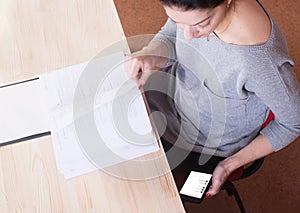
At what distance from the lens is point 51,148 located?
84 centimetres

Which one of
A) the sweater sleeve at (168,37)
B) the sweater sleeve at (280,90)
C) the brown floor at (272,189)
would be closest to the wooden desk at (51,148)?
the sweater sleeve at (168,37)

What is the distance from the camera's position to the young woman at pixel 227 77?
31.3 inches

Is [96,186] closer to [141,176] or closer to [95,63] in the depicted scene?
[141,176]

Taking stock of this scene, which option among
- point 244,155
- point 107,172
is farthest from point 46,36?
point 244,155

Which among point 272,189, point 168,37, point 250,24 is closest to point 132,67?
point 168,37

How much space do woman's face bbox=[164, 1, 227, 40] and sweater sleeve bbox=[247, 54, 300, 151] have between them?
0.13 meters

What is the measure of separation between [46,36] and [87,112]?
0.25m

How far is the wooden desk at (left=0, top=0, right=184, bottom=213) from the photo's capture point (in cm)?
79

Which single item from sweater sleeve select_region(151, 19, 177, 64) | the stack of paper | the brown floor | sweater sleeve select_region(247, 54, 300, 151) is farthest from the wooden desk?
the brown floor

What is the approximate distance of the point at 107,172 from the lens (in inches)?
32.1

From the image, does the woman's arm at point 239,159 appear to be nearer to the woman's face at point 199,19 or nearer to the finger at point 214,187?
the finger at point 214,187

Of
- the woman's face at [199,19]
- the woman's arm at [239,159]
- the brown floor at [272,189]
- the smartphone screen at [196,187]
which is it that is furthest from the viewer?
the brown floor at [272,189]

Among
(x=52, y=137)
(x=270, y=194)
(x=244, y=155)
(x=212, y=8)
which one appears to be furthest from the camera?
(x=270, y=194)

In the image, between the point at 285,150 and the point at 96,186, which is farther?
the point at 285,150
